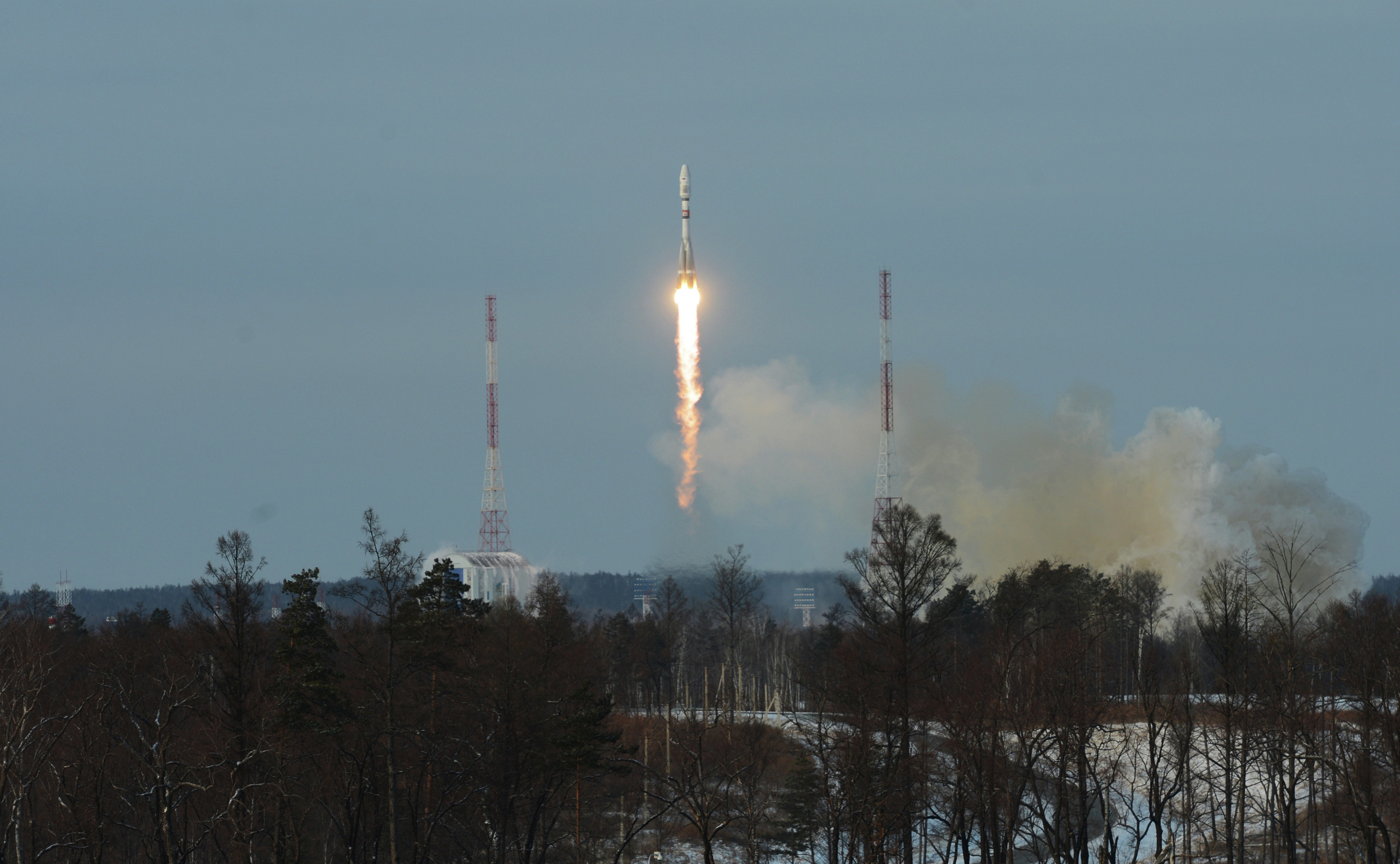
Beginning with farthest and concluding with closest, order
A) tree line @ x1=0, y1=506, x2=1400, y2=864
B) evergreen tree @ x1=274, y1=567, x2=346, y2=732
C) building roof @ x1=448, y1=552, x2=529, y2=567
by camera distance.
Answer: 1. building roof @ x1=448, y1=552, x2=529, y2=567
2. evergreen tree @ x1=274, y1=567, x2=346, y2=732
3. tree line @ x1=0, y1=506, x2=1400, y2=864

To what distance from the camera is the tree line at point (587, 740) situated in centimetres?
4897

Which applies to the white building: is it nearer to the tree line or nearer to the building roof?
the building roof

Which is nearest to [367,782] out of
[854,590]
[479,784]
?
[479,784]

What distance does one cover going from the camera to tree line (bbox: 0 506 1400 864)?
4897cm

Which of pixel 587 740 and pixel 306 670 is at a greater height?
pixel 306 670

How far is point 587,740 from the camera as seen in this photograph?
56094 mm

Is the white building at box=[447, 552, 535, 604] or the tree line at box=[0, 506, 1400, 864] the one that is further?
the white building at box=[447, 552, 535, 604]

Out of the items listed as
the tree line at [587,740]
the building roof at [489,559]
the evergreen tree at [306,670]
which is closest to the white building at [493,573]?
the building roof at [489,559]

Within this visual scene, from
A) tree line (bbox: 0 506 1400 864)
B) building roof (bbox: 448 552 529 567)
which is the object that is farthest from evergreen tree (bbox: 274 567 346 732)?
building roof (bbox: 448 552 529 567)

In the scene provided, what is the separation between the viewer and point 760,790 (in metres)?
80.1

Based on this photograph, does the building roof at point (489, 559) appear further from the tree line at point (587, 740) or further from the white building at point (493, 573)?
the tree line at point (587, 740)

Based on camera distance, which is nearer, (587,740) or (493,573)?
(587,740)

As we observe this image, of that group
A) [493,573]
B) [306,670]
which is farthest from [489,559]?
[306,670]

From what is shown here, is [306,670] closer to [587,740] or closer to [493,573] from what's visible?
[587,740]
